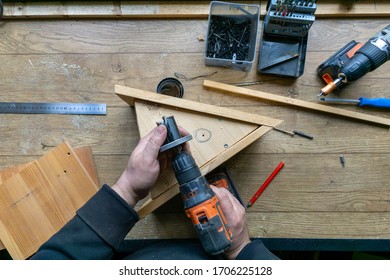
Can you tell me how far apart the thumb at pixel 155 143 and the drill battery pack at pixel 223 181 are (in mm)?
253

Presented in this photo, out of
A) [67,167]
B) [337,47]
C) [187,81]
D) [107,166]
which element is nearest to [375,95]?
[337,47]

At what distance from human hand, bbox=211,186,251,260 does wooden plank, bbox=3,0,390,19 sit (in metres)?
0.63

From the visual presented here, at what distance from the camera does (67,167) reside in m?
1.06

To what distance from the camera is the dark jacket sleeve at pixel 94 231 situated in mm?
813

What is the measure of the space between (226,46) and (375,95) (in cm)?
53

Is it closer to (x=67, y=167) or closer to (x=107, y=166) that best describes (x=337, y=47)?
(x=107, y=166)

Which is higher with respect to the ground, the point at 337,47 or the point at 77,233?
the point at 337,47

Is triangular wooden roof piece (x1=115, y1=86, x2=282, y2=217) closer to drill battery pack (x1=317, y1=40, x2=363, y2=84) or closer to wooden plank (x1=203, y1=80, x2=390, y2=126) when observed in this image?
wooden plank (x1=203, y1=80, x2=390, y2=126)

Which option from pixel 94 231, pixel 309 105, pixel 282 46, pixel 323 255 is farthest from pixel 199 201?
pixel 323 255

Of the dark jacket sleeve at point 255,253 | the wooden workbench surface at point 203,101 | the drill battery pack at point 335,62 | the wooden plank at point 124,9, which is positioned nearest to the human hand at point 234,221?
the dark jacket sleeve at point 255,253

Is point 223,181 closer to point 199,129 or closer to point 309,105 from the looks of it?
point 199,129

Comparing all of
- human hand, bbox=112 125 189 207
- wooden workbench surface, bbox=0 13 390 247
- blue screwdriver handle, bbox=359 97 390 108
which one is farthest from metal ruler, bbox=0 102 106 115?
blue screwdriver handle, bbox=359 97 390 108

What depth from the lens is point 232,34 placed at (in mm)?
1139

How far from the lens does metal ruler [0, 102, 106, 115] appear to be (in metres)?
1.12
